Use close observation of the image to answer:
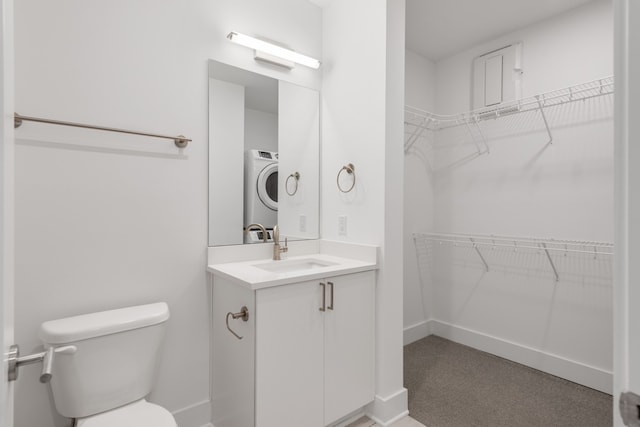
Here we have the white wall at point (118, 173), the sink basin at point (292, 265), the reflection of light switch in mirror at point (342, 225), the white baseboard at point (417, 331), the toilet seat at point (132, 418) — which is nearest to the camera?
the toilet seat at point (132, 418)

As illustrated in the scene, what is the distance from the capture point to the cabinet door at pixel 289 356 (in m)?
1.53

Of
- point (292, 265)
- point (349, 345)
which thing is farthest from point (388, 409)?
point (292, 265)

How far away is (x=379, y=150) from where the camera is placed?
1.97 meters

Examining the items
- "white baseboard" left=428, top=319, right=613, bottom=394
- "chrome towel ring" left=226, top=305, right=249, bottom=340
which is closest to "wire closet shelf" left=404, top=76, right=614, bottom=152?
"white baseboard" left=428, top=319, right=613, bottom=394

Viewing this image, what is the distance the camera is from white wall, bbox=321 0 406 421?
6.39 ft

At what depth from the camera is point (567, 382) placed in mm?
2361

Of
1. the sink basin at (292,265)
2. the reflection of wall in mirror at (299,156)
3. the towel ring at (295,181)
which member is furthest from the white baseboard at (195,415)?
the towel ring at (295,181)

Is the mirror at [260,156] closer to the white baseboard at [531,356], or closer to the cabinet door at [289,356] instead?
the cabinet door at [289,356]

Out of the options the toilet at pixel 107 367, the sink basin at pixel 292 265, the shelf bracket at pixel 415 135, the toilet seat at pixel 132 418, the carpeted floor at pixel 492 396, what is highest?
the shelf bracket at pixel 415 135

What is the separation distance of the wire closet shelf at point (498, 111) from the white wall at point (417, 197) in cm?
9

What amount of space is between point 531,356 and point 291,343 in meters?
2.04

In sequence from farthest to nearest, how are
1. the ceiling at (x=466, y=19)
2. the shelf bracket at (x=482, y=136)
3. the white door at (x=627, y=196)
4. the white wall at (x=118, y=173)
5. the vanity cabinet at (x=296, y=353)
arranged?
the shelf bracket at (x=482, y=136) < the ceiling at (x=466, y=19) < the vanity cabinet at (x=296, y=353) < the white wall at (x=118, y=173) < the white door at (x=627, y=196)

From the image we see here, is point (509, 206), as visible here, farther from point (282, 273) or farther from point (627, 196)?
point (627, 196)

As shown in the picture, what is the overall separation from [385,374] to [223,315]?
0.99m
